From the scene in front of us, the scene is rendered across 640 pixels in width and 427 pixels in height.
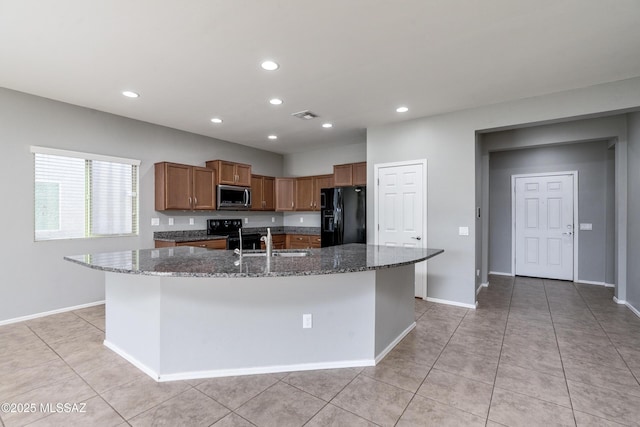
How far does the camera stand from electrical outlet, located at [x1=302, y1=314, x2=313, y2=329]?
8.05ft

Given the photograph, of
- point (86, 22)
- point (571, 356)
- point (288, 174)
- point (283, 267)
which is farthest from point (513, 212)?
point (86, 22)

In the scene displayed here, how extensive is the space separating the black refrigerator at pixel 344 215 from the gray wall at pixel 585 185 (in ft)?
10.2

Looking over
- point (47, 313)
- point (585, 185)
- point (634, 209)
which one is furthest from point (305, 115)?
point (585, 185)

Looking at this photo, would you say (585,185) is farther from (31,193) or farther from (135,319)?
(31,193)

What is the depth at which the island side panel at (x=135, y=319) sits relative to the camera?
230cm

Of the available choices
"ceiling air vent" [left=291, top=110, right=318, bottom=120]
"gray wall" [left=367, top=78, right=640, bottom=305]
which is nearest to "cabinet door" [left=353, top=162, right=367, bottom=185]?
"gray wall" [left=367, top=78, right=640, bottom=305]

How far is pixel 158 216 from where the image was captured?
15.9 feet

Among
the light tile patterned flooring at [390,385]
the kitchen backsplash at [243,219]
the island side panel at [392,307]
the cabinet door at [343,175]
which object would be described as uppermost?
the cabinet door at [343,175]

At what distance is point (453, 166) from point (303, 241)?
349 cm

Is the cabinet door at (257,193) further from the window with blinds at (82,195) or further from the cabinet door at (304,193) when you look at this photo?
the window with blinds at (82,195)

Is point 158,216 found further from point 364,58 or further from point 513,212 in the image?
point 513,212

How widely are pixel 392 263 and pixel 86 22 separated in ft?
9.32

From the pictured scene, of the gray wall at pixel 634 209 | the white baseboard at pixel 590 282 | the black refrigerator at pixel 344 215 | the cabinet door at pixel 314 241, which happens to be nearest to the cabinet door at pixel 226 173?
the black refrigerator at pixel 344 215

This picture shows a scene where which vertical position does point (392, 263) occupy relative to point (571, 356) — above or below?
above
